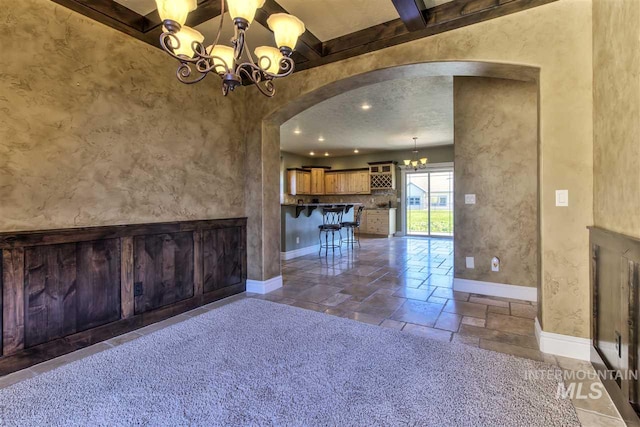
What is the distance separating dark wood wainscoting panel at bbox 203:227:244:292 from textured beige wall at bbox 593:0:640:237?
138 inches

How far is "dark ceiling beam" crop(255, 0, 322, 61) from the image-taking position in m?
2.47

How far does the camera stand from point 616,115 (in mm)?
1706

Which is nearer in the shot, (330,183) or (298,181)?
(298,181)

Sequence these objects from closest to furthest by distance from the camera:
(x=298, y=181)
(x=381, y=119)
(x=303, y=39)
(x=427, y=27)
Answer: (x=427, y=27) < (x=303, y=39) < (x=381, y=119) < (x=298, y=181)

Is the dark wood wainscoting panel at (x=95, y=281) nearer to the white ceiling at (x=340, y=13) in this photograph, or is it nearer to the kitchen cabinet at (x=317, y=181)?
the white ceiling at (x=340, y=13)

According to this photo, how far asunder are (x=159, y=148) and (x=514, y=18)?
3362mm

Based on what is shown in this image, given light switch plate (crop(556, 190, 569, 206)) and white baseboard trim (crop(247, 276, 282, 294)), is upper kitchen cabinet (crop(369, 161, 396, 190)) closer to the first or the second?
white baseboard trim (crop(247, 276, 282, 294))

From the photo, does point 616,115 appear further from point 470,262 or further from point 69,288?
point 69,288

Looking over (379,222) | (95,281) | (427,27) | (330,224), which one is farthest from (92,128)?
(379,222)

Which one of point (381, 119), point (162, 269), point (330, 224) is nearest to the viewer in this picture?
point (162, 269)

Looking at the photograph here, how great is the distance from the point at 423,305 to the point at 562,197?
1729 millimetres

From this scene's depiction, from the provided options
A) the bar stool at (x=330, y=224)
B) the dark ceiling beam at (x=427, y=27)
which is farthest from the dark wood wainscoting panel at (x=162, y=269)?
the bar stool at (x=330, y=224)

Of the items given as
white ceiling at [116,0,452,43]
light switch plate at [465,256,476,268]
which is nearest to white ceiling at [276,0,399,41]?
white ceiling at [116,0,452,43]

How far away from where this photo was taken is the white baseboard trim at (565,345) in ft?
7.09
